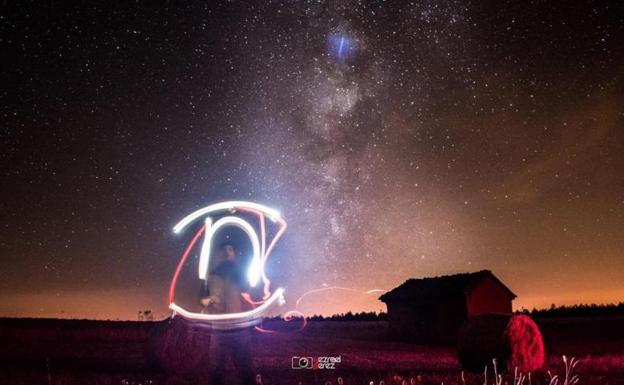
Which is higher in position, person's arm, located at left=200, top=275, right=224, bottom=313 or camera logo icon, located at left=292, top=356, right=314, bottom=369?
person's arm, located at left=200, top=275, right=224, bottom=313

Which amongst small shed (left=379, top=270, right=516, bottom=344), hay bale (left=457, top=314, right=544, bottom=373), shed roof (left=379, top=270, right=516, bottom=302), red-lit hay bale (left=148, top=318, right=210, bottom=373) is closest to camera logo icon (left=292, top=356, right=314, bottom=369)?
red-lit hay bale (left=148, top=318, right=210, bottom=373)

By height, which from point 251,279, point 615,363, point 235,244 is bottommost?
point 615,363

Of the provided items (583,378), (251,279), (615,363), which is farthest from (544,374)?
(251,279)

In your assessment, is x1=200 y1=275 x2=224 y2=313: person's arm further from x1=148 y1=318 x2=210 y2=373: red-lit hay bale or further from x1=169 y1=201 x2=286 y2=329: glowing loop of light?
x1=148 y1=318 x2=210 y2=373: red-lit hay bale

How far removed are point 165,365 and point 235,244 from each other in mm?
8780

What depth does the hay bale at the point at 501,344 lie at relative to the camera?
1502cm

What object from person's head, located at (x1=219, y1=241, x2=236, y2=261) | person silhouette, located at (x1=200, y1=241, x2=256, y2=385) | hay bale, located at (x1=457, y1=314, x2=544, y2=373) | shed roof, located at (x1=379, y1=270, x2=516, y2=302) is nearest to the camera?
person silhouette, located at (x1=200, y1=241, x2=256, y2=385)

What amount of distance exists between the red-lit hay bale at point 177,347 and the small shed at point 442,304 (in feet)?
64.4

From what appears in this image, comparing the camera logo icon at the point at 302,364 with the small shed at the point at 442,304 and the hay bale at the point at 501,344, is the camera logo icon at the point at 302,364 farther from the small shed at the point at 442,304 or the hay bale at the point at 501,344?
the small shed at the point at 442,304

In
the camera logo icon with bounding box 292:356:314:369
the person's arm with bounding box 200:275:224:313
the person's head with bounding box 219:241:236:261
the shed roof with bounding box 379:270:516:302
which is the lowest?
the camera logo icon with bounding box 292:356:314:369

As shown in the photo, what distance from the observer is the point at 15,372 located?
14.6 meters

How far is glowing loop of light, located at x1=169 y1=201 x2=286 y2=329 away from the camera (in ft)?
30.6

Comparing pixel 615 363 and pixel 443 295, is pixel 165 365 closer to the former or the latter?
pixel 615 363

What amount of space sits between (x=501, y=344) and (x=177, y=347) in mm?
10352
